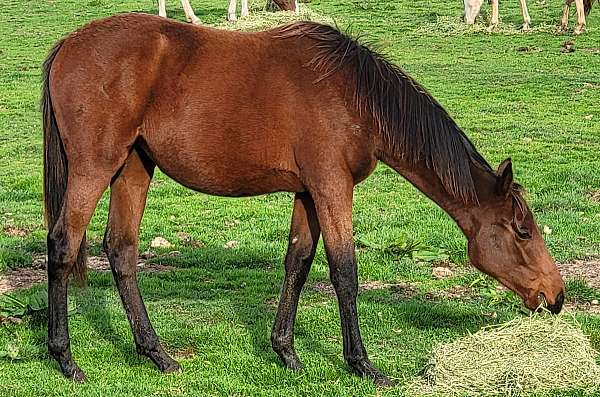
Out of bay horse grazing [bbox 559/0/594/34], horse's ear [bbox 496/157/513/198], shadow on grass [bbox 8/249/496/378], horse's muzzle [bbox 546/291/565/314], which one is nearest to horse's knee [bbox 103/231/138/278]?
shadow on grass [bbox 8/249/496/378]

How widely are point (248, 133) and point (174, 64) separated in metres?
0.58

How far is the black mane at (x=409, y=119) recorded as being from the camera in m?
5.47

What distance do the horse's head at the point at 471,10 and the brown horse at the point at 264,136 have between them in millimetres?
18911

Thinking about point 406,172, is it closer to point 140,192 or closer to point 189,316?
point 140,192

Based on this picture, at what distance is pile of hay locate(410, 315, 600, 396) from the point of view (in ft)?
17.1

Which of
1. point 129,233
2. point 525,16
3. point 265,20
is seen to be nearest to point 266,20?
point 265,20

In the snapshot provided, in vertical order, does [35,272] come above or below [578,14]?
below

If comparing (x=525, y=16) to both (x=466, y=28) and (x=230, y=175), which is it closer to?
(x=466, y=28)

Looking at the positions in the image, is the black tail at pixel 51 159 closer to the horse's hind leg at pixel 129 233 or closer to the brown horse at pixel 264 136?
the brown horse at pixel 264 136

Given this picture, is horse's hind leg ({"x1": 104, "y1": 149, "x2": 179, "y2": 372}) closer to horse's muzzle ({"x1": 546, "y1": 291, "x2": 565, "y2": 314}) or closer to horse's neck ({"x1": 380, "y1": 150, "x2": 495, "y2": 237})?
horse's neck ({"x1": 380, "y1": 150, "x2": 495, "y2": 237})

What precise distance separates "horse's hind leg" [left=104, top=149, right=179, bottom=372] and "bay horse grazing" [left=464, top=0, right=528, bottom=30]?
18752 mm

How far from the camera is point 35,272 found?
8.06 meters

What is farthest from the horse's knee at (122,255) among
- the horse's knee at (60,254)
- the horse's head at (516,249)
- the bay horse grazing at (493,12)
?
the bay horse grazing at (493,12)

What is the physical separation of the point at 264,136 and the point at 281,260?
314 centimetres
